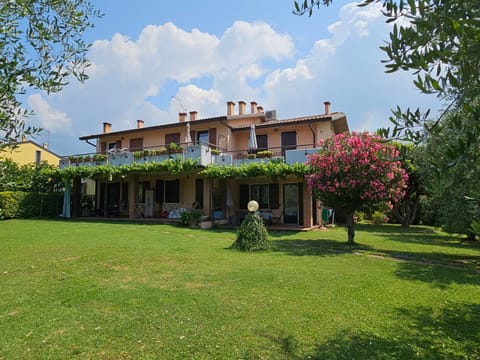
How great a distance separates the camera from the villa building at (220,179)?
64.9ft

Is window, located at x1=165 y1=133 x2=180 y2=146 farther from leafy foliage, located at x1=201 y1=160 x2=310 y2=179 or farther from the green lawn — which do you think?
the green lawn

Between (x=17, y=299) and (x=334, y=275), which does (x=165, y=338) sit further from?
(x=334, y=275)

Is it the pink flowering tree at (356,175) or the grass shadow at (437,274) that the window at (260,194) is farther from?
the grass shadow at (437,274)

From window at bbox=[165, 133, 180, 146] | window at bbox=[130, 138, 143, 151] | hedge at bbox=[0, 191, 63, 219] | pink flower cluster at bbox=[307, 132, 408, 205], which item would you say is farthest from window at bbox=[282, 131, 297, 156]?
hedge at bbox=[0, 191, 63, 219]

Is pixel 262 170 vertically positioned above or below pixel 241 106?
below

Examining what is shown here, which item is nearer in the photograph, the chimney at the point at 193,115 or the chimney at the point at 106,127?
the chimney at the point at 193,115

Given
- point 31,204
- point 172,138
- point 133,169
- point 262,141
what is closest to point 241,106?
point 262,141

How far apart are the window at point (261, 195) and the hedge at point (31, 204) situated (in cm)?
1445

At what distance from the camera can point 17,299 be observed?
18.5 feet

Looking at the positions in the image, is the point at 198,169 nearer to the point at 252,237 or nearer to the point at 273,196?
the point at 273,196

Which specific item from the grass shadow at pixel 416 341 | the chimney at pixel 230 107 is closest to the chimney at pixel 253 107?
the chimney at pixel 230 107

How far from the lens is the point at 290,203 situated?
20.3 metres

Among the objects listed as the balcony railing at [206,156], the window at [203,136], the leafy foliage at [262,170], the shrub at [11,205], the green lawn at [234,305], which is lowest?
the green lawn at [234,305]

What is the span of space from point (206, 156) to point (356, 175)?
10.2 metres
